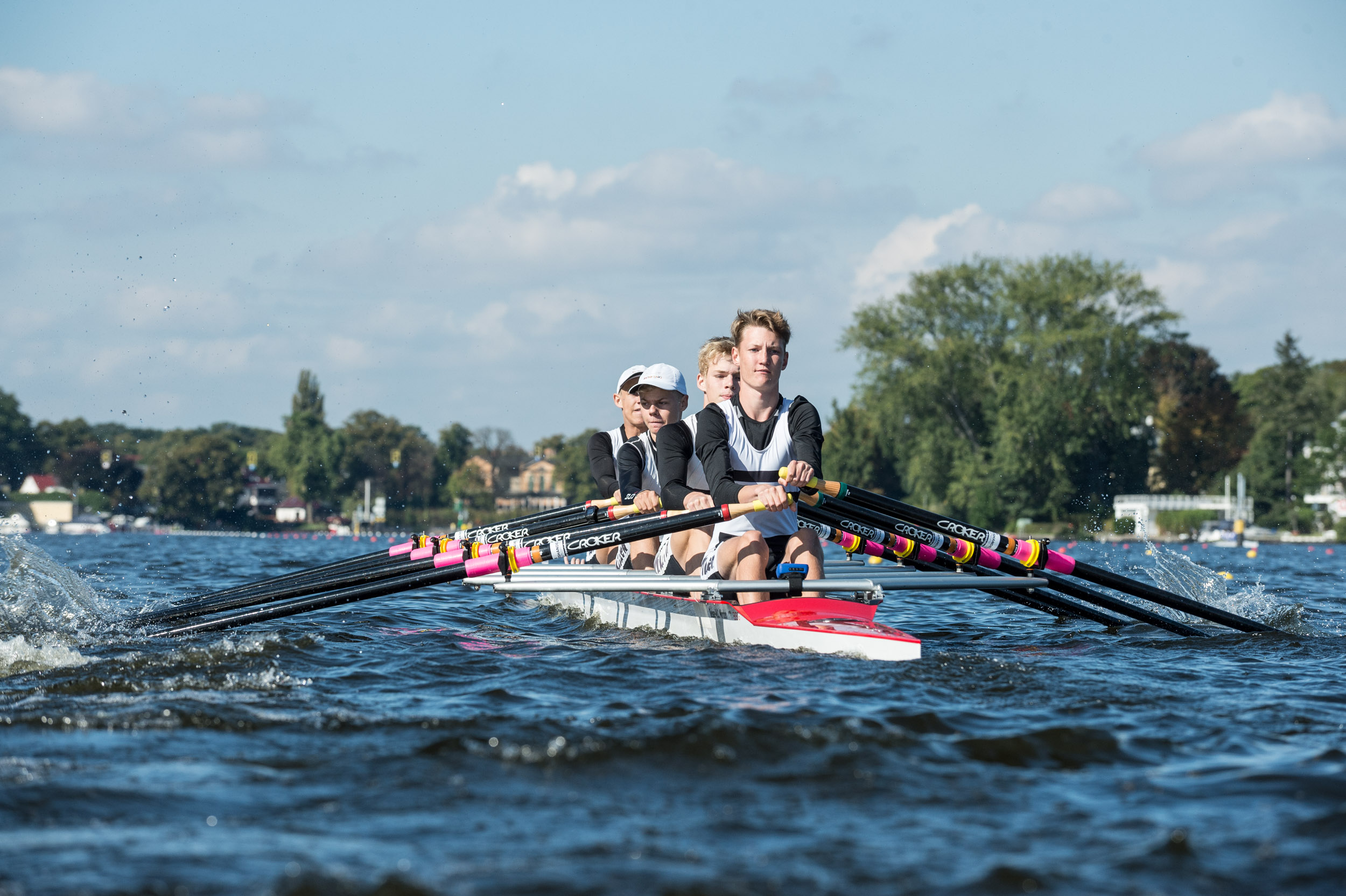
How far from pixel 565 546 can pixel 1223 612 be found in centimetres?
437

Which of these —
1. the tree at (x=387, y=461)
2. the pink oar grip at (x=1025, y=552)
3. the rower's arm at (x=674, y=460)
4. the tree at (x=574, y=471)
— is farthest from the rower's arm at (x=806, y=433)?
the tree at (x=387, y=461)

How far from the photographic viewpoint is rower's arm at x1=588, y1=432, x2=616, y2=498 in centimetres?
993

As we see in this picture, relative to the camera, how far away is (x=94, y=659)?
6.10 meters

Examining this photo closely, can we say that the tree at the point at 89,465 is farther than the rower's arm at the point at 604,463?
Yes

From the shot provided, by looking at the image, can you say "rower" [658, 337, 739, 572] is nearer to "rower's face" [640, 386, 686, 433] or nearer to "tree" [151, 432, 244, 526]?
"rower's face" [640, 386, 686, 433]

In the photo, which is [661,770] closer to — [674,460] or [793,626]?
[793,626]

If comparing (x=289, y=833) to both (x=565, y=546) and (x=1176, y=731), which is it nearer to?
(x=1176, y=731)

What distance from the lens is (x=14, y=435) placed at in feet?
295

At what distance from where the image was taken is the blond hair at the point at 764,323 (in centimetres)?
684

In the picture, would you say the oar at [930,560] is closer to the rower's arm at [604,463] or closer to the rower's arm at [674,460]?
the rower's arm at [674,460]

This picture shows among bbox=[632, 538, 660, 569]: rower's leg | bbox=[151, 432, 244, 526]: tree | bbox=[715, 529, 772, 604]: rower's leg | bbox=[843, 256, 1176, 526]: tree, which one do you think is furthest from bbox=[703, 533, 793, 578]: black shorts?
bbox=[151, 432, 244, 526]: tree

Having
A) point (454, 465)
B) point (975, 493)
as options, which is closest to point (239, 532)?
point (454, 465)

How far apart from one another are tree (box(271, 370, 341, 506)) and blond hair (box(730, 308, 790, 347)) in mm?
99911

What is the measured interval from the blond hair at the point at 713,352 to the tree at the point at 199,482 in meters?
86.2
